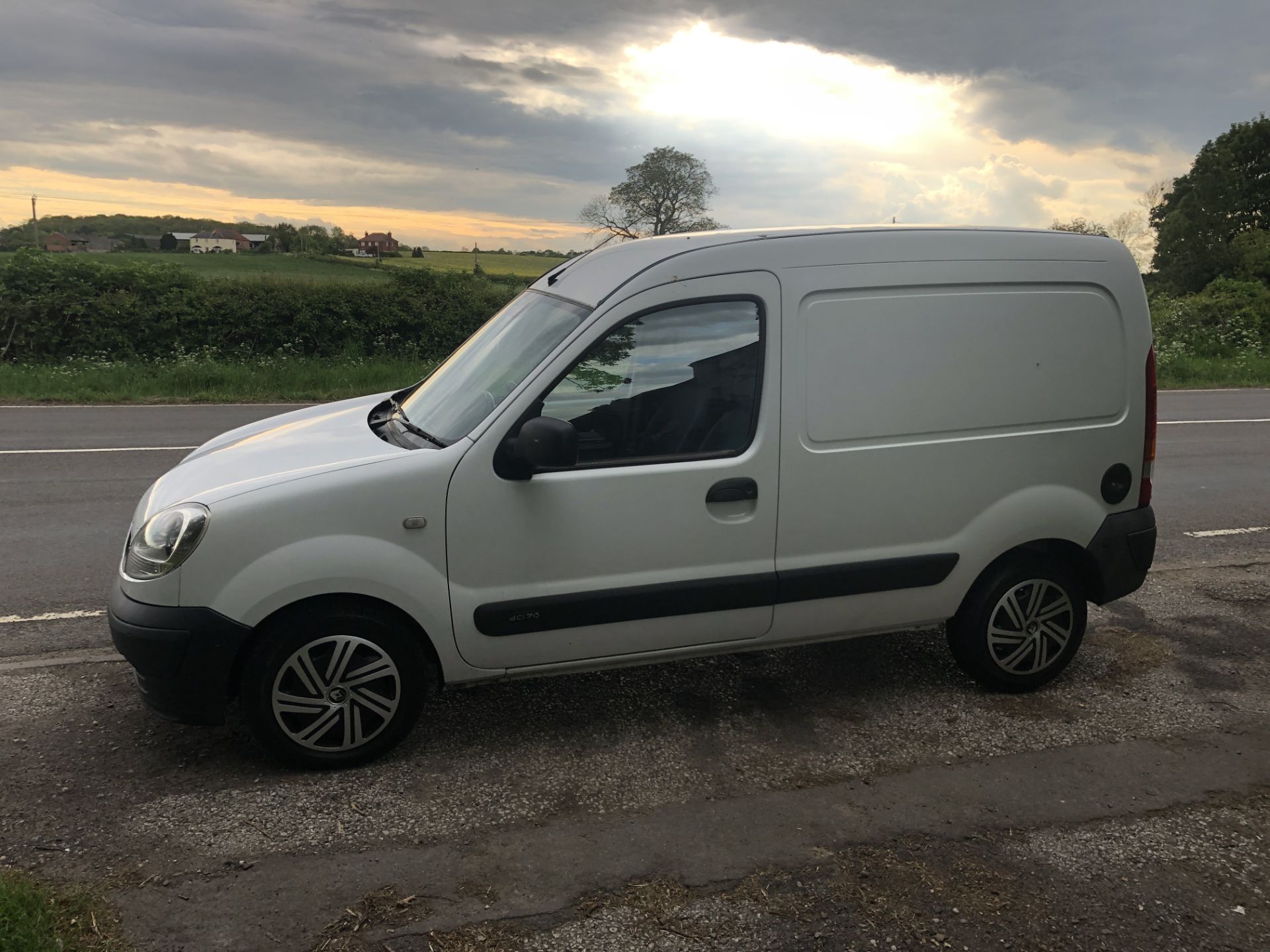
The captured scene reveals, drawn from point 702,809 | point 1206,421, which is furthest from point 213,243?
point 702,809

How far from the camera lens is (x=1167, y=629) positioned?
543 centimetres

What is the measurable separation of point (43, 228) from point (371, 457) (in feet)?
88.5

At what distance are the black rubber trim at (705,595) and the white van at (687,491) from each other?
0.01 metres

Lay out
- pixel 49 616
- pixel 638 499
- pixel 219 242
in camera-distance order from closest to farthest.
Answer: pixel 638 499, pixel 49 616, pixel 219 242

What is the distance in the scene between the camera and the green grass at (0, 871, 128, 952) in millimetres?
2641

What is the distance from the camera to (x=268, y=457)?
3971mm

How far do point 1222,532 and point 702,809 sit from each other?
5.88 metres

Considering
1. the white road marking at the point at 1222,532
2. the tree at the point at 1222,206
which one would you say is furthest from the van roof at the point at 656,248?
the tree at the point at 1222,206

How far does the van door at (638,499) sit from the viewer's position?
3717 millimetres

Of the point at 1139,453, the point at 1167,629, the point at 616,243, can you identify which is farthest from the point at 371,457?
the point at 1167,629

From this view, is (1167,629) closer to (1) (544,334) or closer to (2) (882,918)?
(2) (882,918)

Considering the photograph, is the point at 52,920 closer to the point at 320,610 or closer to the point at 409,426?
the point at 320,610

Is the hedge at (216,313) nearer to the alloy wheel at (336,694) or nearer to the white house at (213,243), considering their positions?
the white house at (213,243)

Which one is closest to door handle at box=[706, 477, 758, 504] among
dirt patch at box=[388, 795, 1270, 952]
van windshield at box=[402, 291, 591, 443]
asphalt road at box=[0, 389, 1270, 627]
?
van windshield at box=[402, 291, 591, 443]
